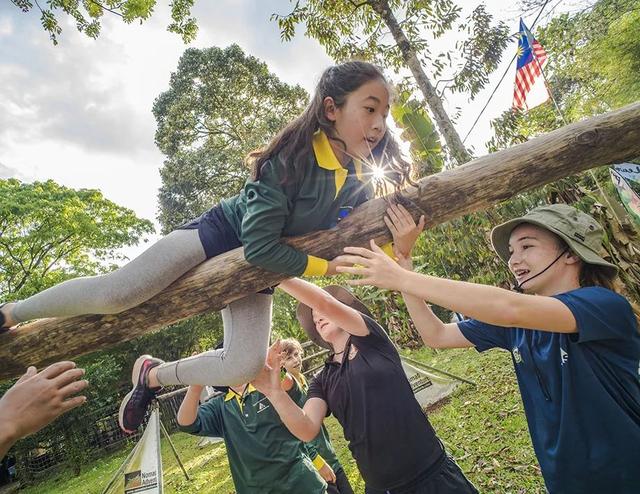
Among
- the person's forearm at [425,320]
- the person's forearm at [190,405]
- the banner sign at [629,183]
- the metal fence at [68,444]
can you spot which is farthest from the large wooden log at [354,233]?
the metal fence at [68,444]

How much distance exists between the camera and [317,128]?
6.40 ft

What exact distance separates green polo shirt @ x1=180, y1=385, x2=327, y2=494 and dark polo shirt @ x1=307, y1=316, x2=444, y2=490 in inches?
23.6

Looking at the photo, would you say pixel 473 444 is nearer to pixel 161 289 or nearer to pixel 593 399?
pixel 593 399

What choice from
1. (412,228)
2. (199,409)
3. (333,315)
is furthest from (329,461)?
(412,228)

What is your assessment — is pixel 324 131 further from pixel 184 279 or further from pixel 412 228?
pixel 184 279

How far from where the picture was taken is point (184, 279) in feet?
6.10

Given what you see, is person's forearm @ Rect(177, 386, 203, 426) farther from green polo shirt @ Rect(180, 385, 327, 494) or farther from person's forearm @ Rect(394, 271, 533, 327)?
person's forearm @ Rect(394, 271, 533, 327)

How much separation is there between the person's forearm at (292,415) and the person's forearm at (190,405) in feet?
2.82

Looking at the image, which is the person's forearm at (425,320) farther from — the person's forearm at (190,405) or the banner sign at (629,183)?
the banner sign at (629,183)

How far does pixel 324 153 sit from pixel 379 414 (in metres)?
1.50

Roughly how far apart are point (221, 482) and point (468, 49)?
867cm

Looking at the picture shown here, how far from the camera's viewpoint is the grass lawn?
125 inches

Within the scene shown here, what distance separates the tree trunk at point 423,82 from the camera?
21.8 ft

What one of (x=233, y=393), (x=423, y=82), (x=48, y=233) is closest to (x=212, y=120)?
(x=48, y=233)
